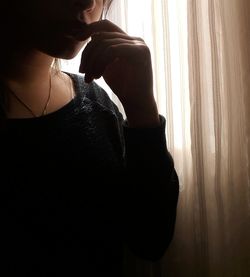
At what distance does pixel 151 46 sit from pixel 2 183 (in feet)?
1.71

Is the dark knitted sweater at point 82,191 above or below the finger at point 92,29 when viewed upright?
below

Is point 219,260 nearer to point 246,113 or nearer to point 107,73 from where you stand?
point 246,113

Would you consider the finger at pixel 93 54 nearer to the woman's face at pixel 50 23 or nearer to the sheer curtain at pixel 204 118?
the woman's face at pixel 50 23

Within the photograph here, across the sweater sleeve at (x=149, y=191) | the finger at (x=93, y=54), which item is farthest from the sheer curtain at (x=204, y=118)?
the finger at (x=93, y=54)

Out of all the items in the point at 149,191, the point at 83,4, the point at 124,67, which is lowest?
the point at 149,191

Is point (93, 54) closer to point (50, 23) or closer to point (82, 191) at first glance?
point (50, 23)

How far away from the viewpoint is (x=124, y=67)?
26.0 inches

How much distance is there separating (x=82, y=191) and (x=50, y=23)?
0.32 m

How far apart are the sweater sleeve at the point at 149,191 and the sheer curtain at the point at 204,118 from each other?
167 millimetres

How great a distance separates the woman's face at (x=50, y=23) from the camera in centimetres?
57

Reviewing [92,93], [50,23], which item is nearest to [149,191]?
[92,93]

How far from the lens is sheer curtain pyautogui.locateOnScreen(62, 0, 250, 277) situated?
30.6 inches

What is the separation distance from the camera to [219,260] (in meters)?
0.85

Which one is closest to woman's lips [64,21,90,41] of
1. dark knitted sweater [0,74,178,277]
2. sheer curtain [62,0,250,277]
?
dark knitted sweater [0,74,178,277]
